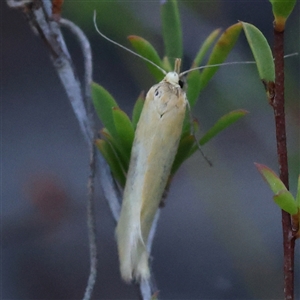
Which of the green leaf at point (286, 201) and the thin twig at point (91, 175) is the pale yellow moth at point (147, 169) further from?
the green leaf at point (286, 201)

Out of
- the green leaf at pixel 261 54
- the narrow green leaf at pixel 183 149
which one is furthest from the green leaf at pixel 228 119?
the green leaf at pixel 261 54

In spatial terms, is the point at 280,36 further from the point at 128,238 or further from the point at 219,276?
the point at 219,276

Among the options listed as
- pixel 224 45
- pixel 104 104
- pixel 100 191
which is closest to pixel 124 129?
pixel 104 104

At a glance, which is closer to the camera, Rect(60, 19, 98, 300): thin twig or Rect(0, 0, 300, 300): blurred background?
Rect(60, 19, 98, 300): thin twig

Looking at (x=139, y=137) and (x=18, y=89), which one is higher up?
(x=139, y=137)

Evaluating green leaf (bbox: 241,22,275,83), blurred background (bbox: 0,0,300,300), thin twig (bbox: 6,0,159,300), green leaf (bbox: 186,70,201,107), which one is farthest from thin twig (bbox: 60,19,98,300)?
blurred background (bbox: 0,0,300,300)

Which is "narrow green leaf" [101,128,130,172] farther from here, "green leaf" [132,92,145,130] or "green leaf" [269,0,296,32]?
"green leaf" [269,0,296,32]

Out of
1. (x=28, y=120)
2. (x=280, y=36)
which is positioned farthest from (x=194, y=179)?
(x=280, y=36)
